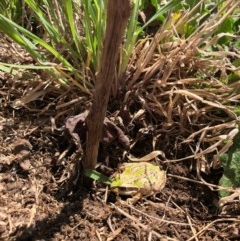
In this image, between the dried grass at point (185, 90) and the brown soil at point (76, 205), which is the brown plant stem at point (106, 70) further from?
the dried grass at point (185, 90)

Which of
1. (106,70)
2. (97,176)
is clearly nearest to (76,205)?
(97,176)

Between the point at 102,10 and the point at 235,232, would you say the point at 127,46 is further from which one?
the point at 235,232

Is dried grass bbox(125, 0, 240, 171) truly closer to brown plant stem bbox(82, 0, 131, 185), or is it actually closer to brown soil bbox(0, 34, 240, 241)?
brown soil bbox(0, 34, 240, 241)

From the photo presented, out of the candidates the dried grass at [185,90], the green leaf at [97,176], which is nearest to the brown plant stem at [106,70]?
the green leaf at [97,176]

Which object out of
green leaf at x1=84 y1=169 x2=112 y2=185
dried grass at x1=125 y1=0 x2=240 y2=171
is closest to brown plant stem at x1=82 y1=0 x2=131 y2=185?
green leaf at x1=84 y1=169 x2=112 y2=185

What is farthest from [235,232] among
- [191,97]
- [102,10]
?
[102,10]
